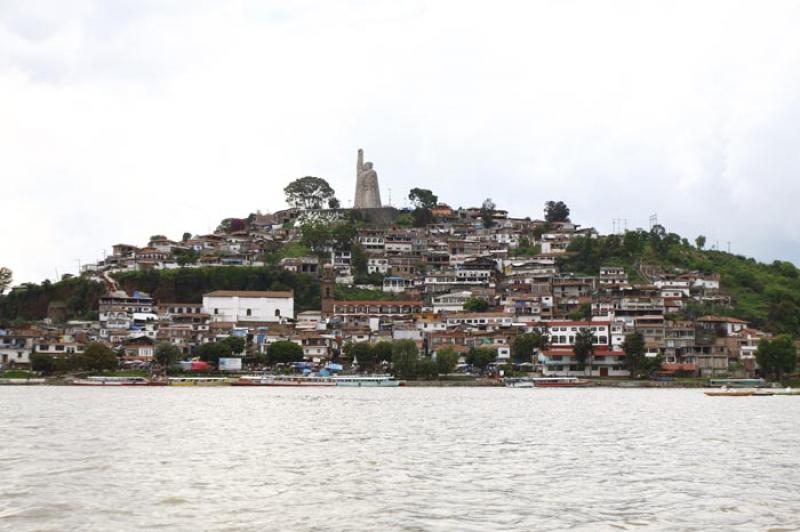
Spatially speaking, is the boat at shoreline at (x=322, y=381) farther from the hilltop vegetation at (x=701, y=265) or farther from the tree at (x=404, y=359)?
the hilltop vegetation at (x=701, y=265)

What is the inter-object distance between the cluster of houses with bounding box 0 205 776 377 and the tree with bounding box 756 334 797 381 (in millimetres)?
6830

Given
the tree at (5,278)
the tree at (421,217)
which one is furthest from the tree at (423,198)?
the tree at (5,278)

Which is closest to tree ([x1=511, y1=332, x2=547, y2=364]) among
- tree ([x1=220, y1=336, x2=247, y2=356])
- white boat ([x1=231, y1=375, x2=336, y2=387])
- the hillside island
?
the hillside island

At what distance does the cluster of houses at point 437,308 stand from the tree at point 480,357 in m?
2.31

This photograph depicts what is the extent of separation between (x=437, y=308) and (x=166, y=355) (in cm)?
3134

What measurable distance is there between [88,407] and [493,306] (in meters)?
62.3

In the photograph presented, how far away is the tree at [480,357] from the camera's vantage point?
290ft

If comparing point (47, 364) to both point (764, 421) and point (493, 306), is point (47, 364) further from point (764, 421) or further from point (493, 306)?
point (764, 421)

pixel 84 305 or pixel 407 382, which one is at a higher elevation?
pixel 84 305

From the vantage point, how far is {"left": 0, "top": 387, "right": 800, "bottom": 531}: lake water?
19.5m

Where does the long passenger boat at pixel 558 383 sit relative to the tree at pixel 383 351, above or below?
below

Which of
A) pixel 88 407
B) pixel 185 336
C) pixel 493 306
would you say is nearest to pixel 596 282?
pixel 493 306

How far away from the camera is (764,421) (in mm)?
47250

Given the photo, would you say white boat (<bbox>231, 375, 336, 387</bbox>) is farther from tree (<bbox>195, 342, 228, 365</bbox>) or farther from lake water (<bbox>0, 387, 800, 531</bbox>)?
lake water (<bbox>0, 387, 800, 531</bbox>)
